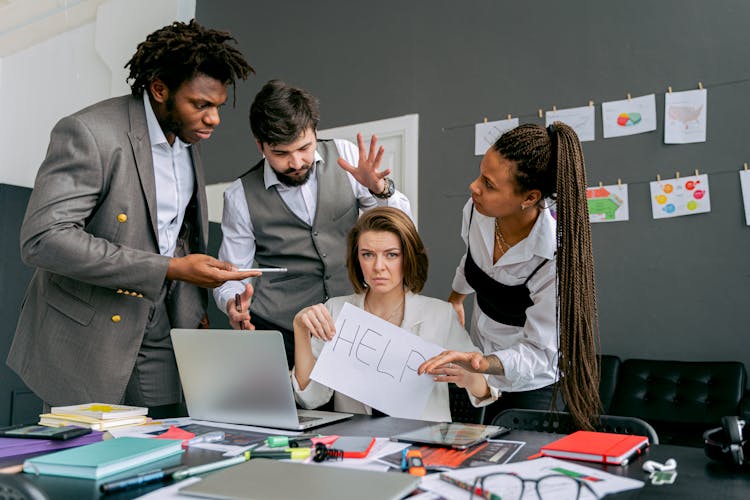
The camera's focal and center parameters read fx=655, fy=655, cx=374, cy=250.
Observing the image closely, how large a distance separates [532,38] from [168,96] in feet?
7.67

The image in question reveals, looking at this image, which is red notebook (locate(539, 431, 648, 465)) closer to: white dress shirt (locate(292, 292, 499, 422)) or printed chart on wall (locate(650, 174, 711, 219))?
white dress shirt (locate(292, 292, 499, 422))

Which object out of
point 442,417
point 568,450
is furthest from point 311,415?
point 568,450

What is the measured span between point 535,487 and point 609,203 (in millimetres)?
2630

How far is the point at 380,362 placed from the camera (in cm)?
150

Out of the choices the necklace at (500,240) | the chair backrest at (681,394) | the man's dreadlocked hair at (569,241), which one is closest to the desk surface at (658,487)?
the man's dreadlocked hair at (569,241)

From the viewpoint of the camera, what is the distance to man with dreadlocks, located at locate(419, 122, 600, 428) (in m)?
1.56

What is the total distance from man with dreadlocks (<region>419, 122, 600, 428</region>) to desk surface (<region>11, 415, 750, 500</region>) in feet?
0.96

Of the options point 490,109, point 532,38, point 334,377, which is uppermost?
point 532,38

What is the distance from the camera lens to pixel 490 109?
3.60m

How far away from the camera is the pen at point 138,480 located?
0.85 meters

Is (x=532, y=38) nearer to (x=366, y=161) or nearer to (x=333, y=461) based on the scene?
(x=366, y=161)

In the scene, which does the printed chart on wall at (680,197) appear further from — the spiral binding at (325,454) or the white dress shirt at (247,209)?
the spiral binding at (325,454)

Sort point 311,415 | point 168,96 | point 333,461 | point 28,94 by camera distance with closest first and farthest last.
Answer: point 333,461 < point 311,415 < point 168,96 < point 28,94

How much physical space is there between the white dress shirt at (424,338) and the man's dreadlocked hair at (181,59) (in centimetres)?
74
